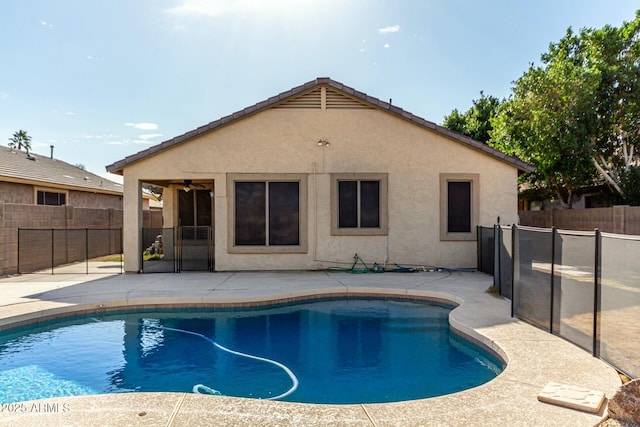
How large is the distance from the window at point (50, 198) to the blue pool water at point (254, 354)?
1308 centimetres

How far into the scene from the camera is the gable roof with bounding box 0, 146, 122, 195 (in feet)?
56.0

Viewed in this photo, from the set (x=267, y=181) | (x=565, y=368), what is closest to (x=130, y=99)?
(x=267, y=181)

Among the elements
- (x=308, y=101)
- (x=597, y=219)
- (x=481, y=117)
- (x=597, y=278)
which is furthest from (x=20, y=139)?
(x=597, y=278)

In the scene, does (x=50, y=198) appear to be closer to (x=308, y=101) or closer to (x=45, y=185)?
(x=45, y=185)

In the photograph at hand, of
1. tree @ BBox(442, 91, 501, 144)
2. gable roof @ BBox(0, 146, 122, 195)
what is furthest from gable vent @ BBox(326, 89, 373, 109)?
tree @ BBox(442, 91, 501, 144)

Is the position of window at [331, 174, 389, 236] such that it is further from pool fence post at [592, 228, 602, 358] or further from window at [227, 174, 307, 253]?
pool fence post at [592, 228, 602, 358]

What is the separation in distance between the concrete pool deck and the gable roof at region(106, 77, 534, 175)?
468 cm

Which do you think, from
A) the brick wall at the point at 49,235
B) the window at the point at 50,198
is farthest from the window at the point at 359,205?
the window at the point at 50,198

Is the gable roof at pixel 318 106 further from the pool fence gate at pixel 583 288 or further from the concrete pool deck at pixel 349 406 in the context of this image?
the pool fence gate at pixel 583 288

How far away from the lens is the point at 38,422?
144 inches

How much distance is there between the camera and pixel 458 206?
A: 13594 millimetres

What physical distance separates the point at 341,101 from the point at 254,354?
359 inches

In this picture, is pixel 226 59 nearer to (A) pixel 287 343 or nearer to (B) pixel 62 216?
(B) pixel 62 216

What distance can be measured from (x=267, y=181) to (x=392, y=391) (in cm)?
900
